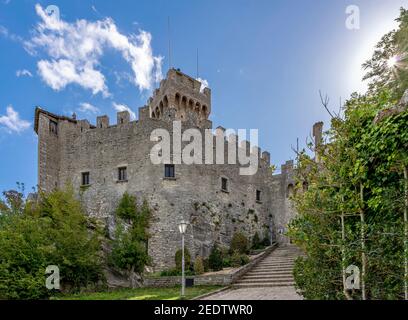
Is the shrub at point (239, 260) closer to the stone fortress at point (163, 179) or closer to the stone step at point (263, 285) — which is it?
the stone fortress at point (163, 179)

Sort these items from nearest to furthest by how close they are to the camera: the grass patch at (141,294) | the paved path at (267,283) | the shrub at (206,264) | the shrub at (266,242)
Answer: the paved path at (267,283), the grass patch at (141,294), the shrub at (206,264), the shrub at (266,242)

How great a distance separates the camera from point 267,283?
17.8 m

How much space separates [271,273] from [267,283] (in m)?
1.85

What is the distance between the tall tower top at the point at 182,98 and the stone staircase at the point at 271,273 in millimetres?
11401

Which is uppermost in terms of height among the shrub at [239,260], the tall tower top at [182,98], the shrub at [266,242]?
the tall tower top at [182,98]

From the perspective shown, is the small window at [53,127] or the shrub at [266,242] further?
the shrub at [266,242]

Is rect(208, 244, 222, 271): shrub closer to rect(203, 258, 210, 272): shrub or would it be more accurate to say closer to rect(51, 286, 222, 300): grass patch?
rect(203, 258, 210, 272): shrub

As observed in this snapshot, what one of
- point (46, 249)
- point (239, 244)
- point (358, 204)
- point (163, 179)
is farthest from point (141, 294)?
point (358, 204)

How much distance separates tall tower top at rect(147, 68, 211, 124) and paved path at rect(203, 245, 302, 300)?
1179 centimetres

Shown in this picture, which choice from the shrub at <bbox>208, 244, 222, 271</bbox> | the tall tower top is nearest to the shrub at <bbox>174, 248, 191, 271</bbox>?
the shrub at <bbox>208, 244, 222, 271</bbox>

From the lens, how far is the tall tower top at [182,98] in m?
29.9

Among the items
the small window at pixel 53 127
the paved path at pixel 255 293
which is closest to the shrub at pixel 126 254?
the paved path at pixel 255 293
